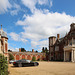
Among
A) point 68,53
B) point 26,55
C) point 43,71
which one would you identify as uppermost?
point 43,71

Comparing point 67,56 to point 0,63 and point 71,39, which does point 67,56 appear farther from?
point 0,63

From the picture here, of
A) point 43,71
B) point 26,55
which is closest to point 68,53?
point 26,55

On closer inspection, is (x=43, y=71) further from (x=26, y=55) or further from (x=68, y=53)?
(x=26, y=55)

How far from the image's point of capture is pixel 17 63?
49.9ft

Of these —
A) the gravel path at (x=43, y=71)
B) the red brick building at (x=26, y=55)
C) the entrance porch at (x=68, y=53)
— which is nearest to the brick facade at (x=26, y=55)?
the red brick building at (x=26, y=55)

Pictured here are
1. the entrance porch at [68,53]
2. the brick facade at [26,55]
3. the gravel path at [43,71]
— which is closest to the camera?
the gravel path at [43,71]

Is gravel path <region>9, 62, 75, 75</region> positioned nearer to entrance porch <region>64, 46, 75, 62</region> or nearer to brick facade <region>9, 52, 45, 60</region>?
entrance porch <region>64, 46, 75, 62</region>

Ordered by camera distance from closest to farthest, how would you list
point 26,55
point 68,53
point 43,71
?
1. point 43,71
2. point 68,53
3. point 26,55

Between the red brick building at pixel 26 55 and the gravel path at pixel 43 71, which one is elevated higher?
the gravel path at pixel 43 71

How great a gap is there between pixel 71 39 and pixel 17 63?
82.3ft

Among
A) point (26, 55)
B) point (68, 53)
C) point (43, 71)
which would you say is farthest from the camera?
point (26, 55)

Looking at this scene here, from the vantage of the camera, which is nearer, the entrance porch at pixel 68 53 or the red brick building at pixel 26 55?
the entrance porch at pixel 68 53

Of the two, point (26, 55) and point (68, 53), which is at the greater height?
point (68, 53)

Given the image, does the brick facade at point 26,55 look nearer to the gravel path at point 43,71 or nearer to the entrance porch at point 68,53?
the entrance porch at point 68,53
